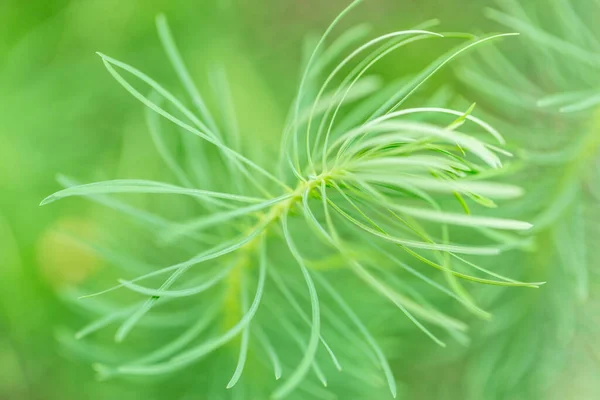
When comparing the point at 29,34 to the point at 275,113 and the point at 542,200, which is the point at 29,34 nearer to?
the point at 275,113

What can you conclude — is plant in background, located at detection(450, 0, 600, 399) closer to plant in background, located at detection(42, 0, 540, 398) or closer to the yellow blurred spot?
plant in background, located at detection(42, 0, 540, 398)

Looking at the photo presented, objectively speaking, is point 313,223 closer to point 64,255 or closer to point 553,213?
point 553,213

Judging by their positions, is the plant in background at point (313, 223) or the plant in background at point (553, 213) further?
the plant in background at point (553, 213)

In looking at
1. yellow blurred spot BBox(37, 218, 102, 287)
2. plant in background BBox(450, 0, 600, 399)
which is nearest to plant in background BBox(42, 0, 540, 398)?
plant in background BBox(450, 0, 600, 399)

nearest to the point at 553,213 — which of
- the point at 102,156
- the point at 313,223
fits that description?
the point at 313,223

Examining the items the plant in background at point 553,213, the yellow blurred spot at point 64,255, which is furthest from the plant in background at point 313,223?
the yellow blurred spot at point 64,255

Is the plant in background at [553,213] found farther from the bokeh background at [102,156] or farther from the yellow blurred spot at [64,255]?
the yellow blurred spot at [64,255]

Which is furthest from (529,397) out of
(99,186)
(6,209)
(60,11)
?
(60,11)
